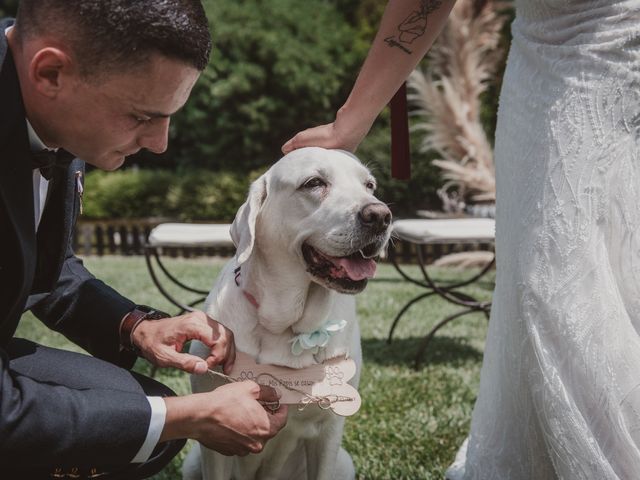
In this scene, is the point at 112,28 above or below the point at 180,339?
above

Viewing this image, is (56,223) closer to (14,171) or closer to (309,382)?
(14,171)

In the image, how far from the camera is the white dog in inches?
91.3

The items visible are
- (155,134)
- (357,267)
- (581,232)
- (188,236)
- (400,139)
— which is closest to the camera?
(155,134)

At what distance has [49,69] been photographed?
5.22 ft

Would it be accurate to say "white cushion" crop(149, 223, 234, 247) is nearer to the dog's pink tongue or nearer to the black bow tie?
the dog's pink tongue

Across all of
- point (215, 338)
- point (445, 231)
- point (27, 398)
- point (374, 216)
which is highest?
point (374, 216)

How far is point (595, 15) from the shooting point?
1.87 metres

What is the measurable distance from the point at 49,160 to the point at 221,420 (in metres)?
0.75

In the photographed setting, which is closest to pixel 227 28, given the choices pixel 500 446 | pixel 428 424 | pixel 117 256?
pixel 117 256

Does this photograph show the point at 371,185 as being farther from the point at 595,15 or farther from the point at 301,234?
the point at 595,15

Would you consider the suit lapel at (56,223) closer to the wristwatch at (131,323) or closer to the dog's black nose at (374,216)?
the wristwatch at (131,323)

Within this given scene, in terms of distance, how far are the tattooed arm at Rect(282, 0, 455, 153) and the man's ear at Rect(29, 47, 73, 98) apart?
99 centimetres

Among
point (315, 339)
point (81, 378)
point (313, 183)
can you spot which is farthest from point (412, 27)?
point (81, 378)

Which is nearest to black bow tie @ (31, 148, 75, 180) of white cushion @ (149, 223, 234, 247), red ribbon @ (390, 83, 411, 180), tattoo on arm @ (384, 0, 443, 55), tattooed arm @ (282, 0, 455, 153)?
tattooed arm @ (282, 0, 455, 153)
